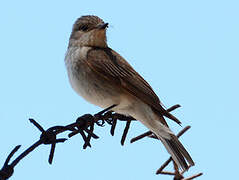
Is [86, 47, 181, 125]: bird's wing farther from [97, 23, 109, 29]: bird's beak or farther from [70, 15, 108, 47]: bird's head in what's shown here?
[97, 23, 109, 29]: bird's beak

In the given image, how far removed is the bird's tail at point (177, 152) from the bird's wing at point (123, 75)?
1.10ft

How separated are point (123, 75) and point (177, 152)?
159cm

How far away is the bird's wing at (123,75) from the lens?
6035 mm

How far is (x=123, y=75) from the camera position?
20.7ft

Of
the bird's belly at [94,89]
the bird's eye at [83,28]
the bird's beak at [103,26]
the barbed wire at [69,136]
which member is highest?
the bird's eye at [83,28]

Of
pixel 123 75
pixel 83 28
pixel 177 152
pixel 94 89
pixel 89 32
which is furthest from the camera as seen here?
pixel 83 28

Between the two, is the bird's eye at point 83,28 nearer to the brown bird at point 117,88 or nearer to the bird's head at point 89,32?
the bird's head at point 89,32

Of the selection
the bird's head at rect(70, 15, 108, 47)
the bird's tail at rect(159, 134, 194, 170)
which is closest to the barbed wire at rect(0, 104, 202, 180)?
the bird's tail at rect(159, 134, 194, 170)

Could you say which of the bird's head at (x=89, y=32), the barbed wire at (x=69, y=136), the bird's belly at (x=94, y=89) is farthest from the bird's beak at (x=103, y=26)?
the barbed wire at (x=69, y=136)

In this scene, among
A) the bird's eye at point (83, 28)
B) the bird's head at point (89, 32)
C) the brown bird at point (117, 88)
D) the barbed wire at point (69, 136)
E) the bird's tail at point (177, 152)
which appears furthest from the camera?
the bird's eye at point (83, 28)

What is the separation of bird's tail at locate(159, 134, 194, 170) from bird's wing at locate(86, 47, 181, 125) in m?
0.33

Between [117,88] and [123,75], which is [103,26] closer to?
[123,75]

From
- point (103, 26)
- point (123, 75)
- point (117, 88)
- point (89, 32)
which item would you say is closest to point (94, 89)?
point (117, 88)

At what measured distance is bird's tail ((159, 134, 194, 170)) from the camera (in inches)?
197
